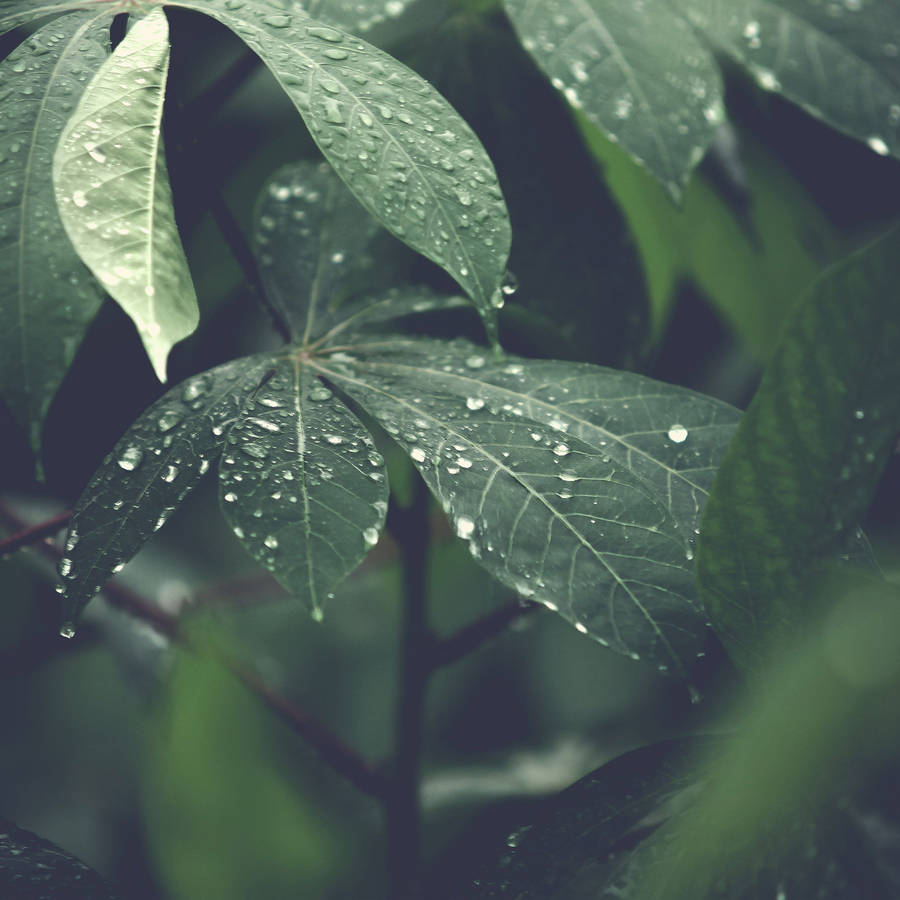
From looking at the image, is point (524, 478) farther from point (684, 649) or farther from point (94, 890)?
point (94, 890)

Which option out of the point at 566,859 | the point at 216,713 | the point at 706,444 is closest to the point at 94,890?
the point at 216,713

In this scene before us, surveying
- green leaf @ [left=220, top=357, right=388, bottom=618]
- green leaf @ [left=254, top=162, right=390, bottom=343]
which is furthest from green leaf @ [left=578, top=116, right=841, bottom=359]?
green leaf @ [left=220, top=357, right=388, bottom=618]

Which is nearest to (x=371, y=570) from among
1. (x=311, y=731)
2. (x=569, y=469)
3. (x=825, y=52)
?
(x=311, y=731)

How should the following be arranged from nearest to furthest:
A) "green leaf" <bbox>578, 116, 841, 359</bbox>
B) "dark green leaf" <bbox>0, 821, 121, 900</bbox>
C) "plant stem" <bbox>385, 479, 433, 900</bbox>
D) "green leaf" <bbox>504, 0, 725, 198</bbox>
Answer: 1. "dark green leaf" <bbox>0, 821, 121, 900</bbox>
2. "green leaf" <bbox>504, 0, 725, 198</bbox>
3. "plant stem" <bbox>385, 479, 433, 900</bbox>
4. "green leaf" <bbox>578, 116, 841, 359</bbox>

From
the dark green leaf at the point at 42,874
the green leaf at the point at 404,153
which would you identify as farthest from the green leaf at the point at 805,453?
the dark green leaf at the point at 42,874

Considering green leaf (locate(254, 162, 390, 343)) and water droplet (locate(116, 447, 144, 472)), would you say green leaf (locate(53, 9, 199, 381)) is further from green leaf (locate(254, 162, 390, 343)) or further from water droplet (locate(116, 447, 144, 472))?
green leaf (locate(254, 162, 390, 343))

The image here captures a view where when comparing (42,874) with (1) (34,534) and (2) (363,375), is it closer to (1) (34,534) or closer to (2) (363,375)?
(1) (34,534)
